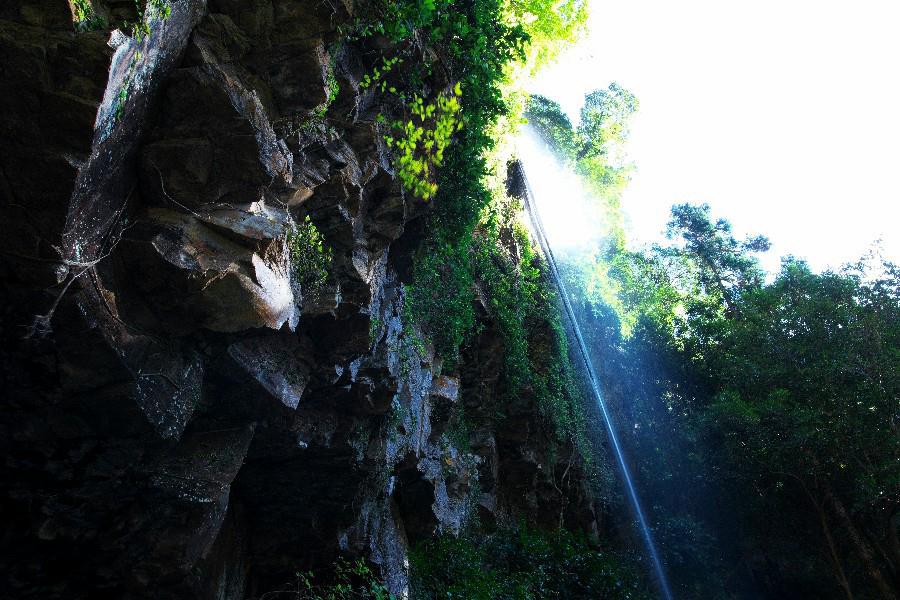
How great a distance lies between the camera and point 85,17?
341 cm

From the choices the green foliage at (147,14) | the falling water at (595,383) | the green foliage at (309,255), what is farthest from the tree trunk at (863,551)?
the green foliage at (147,14)

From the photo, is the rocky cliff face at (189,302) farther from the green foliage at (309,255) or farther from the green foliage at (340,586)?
the green foliage at (340,586)

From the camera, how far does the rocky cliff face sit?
3768 millimetres

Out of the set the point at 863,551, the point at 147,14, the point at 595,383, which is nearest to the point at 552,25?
the point at 147,14

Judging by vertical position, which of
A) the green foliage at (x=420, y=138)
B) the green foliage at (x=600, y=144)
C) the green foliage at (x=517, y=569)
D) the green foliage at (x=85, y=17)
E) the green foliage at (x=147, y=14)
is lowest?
the green foliage at (x=517, y=569)

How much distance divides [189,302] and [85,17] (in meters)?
2.16

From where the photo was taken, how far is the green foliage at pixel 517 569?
9.11 m

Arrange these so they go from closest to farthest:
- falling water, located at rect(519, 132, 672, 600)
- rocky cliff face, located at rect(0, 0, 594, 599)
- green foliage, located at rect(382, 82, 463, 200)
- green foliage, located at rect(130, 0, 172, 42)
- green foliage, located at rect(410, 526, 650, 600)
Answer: green foliage, located at rect(130, 0, 172, 42), rocky cliff face, located at rect(0, 0, 594, 599), green foliage, located at rect(382, 82, 463, 200), green foliage, located at rect(410, 526, 650, 600), falling water, located at rect(519, 132, 672, 600)

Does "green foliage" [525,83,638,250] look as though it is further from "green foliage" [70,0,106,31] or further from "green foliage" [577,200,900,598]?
"green foliage" [70,0,106,31]

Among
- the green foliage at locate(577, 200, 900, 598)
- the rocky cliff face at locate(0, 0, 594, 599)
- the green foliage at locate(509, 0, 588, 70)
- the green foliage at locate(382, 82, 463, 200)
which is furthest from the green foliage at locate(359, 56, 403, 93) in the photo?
the green foliage at locate(577, 200, 900, 598)

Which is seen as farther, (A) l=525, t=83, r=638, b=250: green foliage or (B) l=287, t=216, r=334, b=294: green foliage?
(A) l=525, t=83, r=638, b=250: green foliage

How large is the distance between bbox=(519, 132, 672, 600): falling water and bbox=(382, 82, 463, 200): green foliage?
8.62m

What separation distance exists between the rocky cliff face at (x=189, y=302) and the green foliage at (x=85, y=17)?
0.22 feet

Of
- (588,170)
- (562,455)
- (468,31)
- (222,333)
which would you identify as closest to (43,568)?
(222,333)
